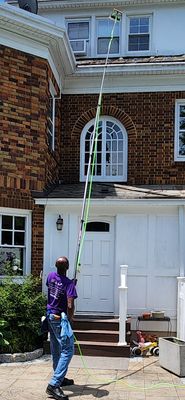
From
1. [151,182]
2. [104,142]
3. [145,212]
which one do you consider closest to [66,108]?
[104,142]

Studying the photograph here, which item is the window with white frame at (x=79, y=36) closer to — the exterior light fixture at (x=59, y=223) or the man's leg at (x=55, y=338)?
the exterior light fixture at (x=59, y=223)

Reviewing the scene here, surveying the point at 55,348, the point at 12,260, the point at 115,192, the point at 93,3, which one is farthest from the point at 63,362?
the point at 93,3

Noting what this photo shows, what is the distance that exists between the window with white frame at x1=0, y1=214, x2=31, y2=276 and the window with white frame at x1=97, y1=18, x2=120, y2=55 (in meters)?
5.70

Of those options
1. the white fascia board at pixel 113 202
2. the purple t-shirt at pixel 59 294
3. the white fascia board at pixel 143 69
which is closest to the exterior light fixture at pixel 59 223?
the white fascia board at pixel 113 202

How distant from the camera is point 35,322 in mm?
9414

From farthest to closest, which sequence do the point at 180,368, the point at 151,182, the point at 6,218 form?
the point at 151,182 < the point at 6,218 < the point at 180,368

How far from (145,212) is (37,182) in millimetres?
2347

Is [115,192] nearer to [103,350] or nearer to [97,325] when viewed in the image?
[97,325]

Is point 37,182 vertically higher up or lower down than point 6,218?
higher up

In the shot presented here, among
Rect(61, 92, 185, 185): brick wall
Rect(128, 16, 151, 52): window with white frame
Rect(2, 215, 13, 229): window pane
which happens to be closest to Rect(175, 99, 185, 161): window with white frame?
Rect(61, 92, 185, 185): brick wall

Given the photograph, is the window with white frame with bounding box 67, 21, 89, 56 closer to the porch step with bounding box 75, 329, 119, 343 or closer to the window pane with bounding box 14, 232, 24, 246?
the window pane with bounding box 14, 232, 24, 246

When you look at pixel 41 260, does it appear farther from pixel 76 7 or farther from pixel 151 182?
pixel 76 7

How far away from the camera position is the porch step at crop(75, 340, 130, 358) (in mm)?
9336

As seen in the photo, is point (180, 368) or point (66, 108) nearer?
point (180, 368)
